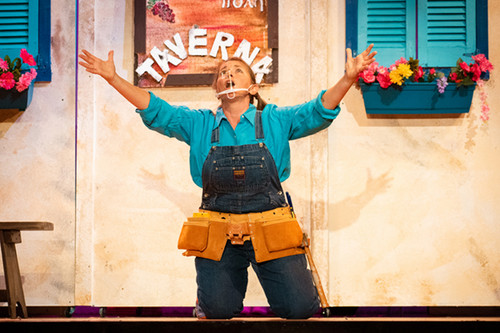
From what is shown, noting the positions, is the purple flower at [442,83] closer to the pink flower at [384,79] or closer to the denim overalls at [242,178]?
the pink flower at [384,79]

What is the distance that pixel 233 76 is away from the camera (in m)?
2.92

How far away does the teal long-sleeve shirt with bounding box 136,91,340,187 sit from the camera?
281cm

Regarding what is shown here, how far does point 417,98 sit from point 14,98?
10.2 ft

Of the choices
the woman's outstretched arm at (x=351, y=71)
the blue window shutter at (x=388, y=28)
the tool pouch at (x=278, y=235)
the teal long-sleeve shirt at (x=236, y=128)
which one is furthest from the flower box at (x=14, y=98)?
the blue window shutter at (x=388, y=28)

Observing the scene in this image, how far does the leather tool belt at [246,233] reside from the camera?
107 inches

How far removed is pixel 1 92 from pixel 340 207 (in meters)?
2.79

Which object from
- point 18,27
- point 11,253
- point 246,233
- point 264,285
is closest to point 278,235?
point 246,233

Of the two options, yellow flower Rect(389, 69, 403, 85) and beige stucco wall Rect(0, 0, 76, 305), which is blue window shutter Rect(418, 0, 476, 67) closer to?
yellow flower Rect(389, 69, 403, 85)

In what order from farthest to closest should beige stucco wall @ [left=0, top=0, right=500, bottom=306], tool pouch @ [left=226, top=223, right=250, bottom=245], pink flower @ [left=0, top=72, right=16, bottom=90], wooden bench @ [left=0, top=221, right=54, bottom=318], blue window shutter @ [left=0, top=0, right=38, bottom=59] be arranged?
blue window shutter @ [left=0, top=0, right=38, bottom=59], beige stucco wall @ [left=0, top=0, right=500, bottom=306], pink flower @ [left=0, top=72, right=16, bottom=90], wooden bench @ [left=0, top=221, right=54, bottom=318], tool pouch @ [left=226, top=223, right=250, bottom=245]

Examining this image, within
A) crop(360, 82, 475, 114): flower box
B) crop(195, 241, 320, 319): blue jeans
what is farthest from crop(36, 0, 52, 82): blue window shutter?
crop(360, 82, 475, 114): flower box

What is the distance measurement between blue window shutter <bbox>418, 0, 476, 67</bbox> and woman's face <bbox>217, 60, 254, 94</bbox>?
164cm

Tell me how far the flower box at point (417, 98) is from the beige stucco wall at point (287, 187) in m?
0.17
